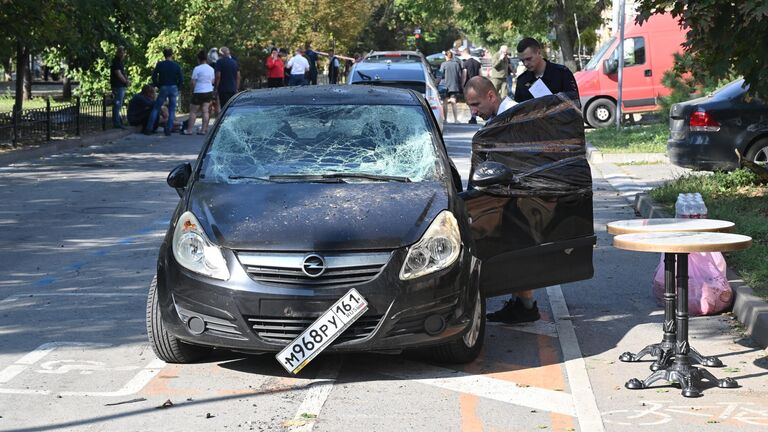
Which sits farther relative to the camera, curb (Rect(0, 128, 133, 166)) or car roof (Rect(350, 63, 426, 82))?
car roof (Rect(350, 63, 426, 82))

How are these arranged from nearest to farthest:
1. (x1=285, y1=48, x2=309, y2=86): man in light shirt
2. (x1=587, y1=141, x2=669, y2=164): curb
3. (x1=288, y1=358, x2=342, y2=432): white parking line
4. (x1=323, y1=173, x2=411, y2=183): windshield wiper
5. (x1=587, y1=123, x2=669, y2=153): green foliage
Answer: (x1=288, y1=358, x2=342, y2=432): white parking line, (x1=323, y1=173, x2=411, y2=183): windshield wiper, (x1=587, y1=141, x2=669, y2=164): curb, (x1=587, y1=123, x2=669, y2=153): green foliage, (x1=285, y1=48, x2=309, y2=86): man in light shirt

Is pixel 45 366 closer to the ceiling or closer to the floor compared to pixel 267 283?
closer to the floor

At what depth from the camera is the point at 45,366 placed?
720 centimetres

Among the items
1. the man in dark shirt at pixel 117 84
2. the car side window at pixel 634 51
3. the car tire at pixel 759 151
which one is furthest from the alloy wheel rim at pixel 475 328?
the car side window at pixel 634 51

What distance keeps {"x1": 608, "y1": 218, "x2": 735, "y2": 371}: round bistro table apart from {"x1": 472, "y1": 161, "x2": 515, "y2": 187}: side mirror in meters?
0.76

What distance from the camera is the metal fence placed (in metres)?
22.6

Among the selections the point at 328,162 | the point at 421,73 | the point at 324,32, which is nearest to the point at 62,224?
the point at 328,162

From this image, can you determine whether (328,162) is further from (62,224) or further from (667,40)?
(667,40)

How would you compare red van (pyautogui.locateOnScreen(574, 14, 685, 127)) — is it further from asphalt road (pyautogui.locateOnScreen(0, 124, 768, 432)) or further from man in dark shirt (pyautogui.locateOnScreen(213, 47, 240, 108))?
asphalt road (pyautogui.locateOnScreen(0, 124, 768, 432))

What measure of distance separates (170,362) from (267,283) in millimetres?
1069

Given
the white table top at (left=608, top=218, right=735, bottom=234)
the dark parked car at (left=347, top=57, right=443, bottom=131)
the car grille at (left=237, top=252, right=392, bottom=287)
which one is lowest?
the car grille at (left=237, top=252, right=392, bottom=287)

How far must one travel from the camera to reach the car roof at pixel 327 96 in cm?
846

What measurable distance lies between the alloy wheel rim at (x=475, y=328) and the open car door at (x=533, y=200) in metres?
0.39

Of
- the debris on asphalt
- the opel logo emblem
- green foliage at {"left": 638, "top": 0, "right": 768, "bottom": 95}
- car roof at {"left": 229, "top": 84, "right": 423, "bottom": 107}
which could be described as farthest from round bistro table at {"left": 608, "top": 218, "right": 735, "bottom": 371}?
green foliage at {"left": 638, "top": 0, "right": 768, "bottom": 95}
